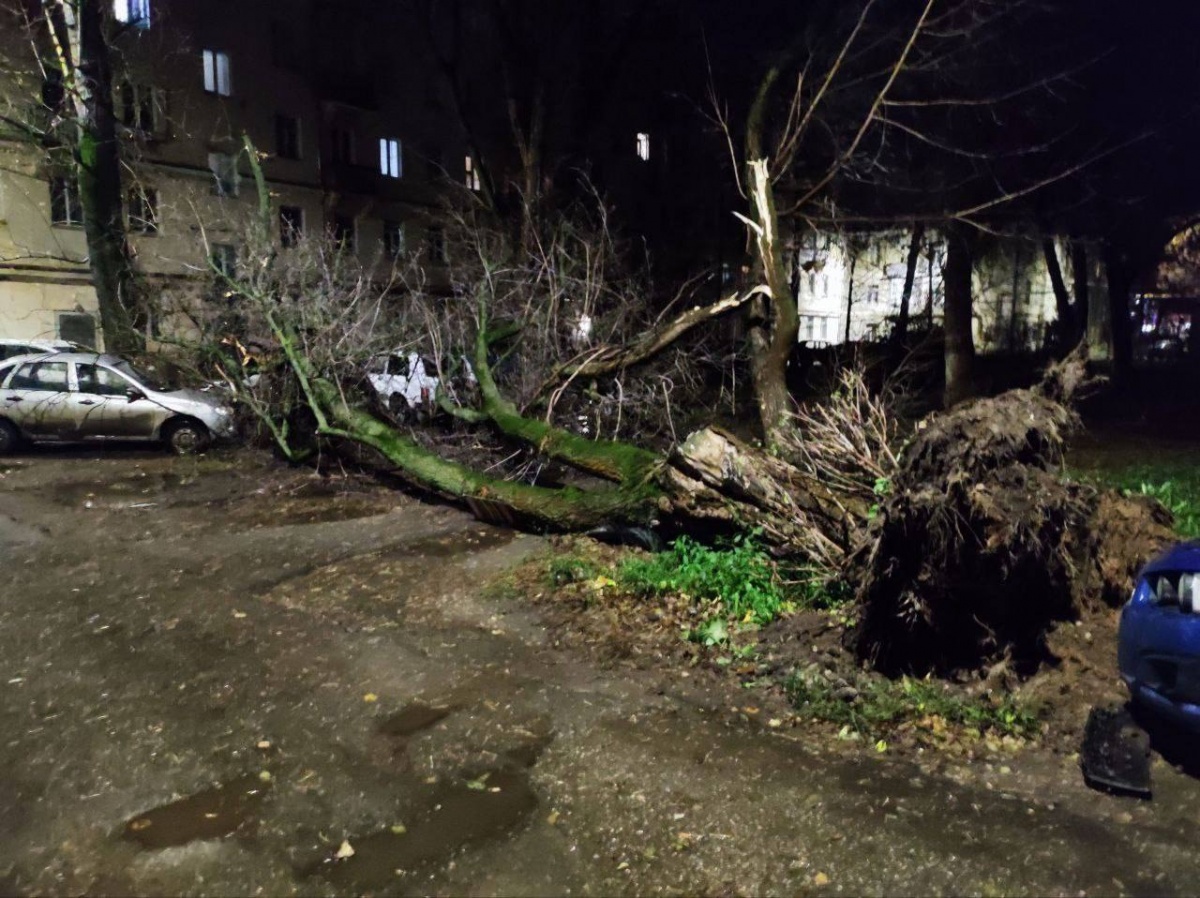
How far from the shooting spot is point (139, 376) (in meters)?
14.3

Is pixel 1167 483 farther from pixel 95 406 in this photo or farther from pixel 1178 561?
pixel 95 406

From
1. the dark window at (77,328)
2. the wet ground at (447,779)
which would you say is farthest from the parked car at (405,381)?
the dark window at (77,328)

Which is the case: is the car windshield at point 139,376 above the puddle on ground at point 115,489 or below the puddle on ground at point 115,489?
above

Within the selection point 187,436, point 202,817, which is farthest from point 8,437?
point 202,817

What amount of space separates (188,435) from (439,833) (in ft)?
39.3

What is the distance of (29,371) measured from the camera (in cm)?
1389

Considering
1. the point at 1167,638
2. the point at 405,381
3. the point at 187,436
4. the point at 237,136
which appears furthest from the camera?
the point at 237,136

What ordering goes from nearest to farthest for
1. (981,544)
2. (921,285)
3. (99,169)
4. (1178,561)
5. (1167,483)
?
(1178,561) → (981,544) → (1167,483) → (99,169) → (921,285)

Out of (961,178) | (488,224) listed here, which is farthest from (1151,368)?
(488,224)

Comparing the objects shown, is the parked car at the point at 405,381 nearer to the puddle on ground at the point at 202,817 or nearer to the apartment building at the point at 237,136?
the puddle on ground at the point at 202,817

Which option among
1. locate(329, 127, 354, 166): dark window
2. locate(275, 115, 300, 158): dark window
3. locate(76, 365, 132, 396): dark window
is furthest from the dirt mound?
locate(329, 127, 354, 166): dark window

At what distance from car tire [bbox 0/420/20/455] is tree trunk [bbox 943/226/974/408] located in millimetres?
15193

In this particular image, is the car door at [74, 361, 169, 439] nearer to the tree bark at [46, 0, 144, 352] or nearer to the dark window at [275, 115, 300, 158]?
the tree bark at [46, 0, 144, 352]

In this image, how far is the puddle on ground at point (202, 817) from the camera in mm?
3768
